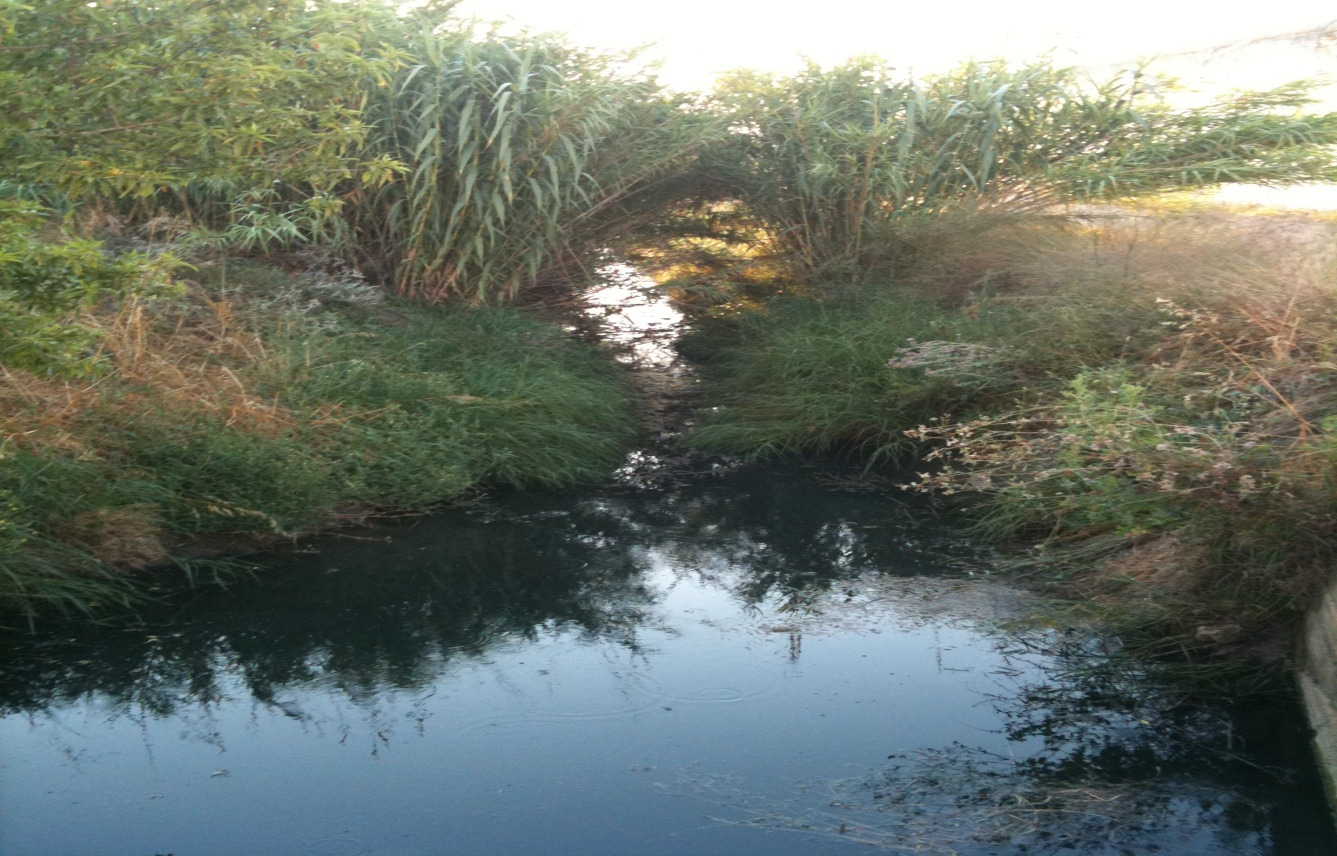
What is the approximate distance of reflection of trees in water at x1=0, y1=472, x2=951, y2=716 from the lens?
3771 millimetres

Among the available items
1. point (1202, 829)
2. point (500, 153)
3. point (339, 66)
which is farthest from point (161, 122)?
point (500, 153)

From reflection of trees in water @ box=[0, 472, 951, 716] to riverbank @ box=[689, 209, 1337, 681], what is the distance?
0.64 metres

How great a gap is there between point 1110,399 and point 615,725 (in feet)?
8.01

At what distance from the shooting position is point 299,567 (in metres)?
4.70

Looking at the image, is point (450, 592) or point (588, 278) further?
point (588, 278)

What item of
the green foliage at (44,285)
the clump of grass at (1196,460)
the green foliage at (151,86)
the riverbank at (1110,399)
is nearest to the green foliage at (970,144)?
the riverbank at (1110,399)

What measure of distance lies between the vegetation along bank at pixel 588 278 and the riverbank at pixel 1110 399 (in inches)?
0.9

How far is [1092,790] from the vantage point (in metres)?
3.05

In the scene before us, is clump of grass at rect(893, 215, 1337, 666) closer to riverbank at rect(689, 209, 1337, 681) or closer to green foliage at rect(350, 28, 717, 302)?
riverbank at rect(689, 209, 1337, 681)

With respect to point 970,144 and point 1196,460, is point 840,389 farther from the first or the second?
point 1196,460

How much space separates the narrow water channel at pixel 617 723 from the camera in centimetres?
288

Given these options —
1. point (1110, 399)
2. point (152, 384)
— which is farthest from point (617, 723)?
point (152, 384)

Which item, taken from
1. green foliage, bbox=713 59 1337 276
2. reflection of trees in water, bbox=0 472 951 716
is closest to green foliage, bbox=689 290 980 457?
reflection of trees in water, bbox=0 472 951 716

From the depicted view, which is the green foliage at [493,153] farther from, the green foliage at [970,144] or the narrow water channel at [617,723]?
the narrow water channel at [617,723]
